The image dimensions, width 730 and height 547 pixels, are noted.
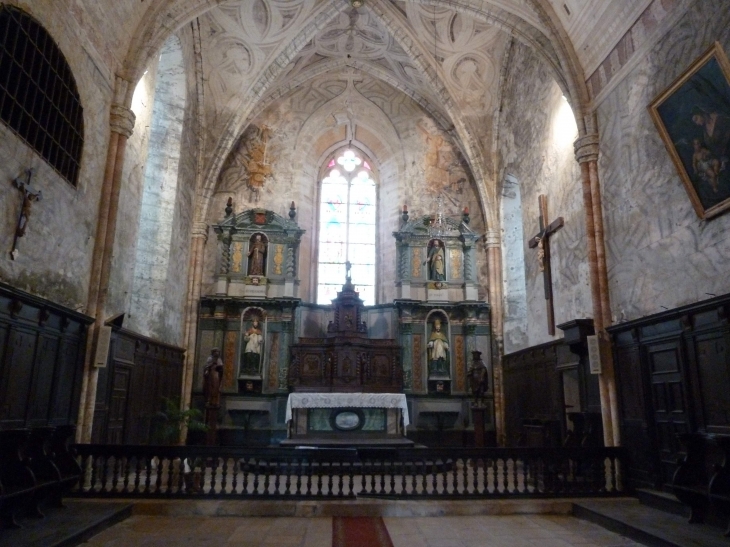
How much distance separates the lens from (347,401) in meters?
13.4

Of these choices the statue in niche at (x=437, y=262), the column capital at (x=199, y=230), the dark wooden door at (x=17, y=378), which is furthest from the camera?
the statue in niche at (x=437, y=262)

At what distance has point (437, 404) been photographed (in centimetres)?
1521

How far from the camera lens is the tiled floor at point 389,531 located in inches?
232

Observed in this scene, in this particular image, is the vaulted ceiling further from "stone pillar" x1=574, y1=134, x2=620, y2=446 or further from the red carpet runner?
the red carpet runner

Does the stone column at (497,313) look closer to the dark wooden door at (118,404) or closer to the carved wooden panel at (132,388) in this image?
the carved wooden panel at (132,388)

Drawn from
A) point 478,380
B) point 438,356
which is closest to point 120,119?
point 478,380

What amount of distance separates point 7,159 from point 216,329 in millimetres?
9353

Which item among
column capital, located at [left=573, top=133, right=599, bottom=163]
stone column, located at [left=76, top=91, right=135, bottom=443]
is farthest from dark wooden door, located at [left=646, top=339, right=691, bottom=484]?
stone column, located at [left=76, top=91, right=135, bottom=443]

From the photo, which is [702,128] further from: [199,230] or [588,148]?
[199,230]

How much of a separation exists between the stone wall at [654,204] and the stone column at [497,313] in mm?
6531

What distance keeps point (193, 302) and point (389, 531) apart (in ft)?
33.8

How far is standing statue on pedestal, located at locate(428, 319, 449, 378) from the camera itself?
50.6 feet

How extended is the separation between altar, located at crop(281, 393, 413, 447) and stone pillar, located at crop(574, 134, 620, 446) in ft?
17.1

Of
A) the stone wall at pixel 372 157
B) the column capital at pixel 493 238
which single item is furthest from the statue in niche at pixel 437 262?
the column capital at pixel 493 238
